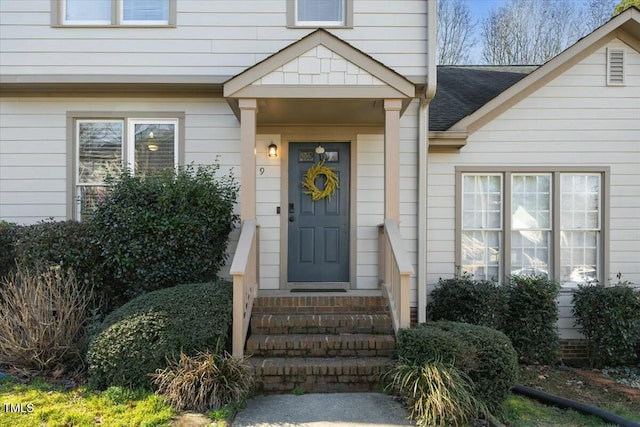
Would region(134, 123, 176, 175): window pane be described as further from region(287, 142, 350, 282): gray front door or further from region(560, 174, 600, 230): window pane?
region(560, 174, 600, 230): window pane

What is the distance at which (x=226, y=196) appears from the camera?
5.73 meters

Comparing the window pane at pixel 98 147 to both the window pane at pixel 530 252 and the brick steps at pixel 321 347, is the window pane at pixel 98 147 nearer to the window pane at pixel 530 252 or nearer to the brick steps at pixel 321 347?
the brick steps at pixel 321 347

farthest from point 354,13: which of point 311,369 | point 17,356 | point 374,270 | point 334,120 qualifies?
point 17,356

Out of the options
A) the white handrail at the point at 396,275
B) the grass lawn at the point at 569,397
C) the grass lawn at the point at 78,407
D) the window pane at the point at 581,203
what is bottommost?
the grass lawn at the point at 569,397

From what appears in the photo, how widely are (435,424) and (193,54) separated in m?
5.44

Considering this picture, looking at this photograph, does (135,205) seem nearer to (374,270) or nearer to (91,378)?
(91,378)

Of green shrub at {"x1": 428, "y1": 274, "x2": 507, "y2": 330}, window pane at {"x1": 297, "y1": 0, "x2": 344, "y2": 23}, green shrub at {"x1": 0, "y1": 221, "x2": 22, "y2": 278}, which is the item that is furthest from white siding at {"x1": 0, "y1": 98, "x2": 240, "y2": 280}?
green shrub at {"x1": 428, "y1": 274, "x2": 507, "y2": 330}

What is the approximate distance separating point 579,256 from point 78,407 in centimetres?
695

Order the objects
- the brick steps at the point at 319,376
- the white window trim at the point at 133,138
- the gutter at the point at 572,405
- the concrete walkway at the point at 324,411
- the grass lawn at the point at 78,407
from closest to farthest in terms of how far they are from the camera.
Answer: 1. the grass lawn at the point at 78,407
2. the concrete walkway at the point at 324,411
3. the gutter at the point at 572,405
4. the brick steps at the point at 319,376
5. the white window trim at the point at 133,138

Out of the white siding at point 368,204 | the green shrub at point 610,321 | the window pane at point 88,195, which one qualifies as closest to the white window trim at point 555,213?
the green shrub at point 610,321

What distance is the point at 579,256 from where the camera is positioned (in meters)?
6.82

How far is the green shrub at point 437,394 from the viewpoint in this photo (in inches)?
147

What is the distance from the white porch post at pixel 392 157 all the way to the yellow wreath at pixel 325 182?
1.48m

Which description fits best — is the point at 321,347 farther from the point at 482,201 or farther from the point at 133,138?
the point at 133,138
